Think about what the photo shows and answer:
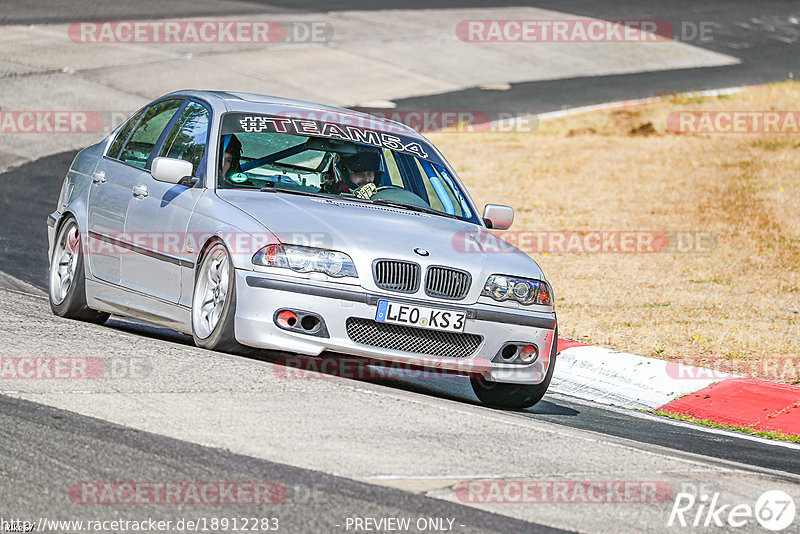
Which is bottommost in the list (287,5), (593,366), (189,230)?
(593,366)

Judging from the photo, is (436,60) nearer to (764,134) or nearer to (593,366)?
(764,134)

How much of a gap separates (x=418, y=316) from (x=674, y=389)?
9.28 feet

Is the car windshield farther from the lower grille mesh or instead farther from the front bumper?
A: the lower grille mesh

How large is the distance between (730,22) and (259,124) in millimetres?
32291

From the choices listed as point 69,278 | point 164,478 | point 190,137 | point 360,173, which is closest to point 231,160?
point 190,137

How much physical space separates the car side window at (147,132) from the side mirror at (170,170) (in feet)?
2.82

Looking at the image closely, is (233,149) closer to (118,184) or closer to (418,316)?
(118,184)

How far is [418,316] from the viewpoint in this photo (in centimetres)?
691

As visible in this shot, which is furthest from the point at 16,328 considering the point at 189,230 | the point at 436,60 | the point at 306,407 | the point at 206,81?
the point at 436,60

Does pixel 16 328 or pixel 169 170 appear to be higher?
pixel 169 170

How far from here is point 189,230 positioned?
749 centimetres

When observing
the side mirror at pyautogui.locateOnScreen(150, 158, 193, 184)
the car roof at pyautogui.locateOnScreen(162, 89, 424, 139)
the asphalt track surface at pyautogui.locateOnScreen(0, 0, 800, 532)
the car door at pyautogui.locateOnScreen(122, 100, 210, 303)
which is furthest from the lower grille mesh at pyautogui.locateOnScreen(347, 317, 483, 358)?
the car roof at pyautogui.locateOnScreen(162, 89, 424, 139)

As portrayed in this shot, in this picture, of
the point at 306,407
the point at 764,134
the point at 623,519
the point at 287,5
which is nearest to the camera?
the point at 623,519

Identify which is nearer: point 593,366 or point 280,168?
point 280,168
